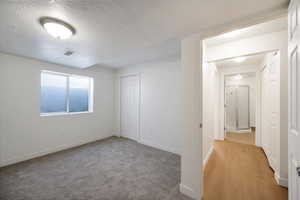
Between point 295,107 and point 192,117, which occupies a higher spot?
point 295,107

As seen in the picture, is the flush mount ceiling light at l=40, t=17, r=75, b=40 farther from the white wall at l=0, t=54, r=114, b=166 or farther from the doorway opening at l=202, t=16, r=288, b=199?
the doorway opening at l=202, t=16, r=288, b=199

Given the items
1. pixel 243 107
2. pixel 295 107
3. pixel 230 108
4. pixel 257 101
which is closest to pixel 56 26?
pixel 295 107

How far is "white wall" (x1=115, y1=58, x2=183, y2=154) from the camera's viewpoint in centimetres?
299

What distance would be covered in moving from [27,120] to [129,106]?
2.41 m

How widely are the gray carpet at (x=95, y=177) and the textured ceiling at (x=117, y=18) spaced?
2193 millimetres

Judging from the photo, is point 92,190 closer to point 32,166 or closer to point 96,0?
point 32,166

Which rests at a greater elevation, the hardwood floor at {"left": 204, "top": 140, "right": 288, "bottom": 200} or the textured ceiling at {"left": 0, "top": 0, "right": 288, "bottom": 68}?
the textured ceiling at {"left": 0, "top": 0, "right": 288, "bottom": 68}

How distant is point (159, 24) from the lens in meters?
1.55

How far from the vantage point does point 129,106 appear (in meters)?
4.02

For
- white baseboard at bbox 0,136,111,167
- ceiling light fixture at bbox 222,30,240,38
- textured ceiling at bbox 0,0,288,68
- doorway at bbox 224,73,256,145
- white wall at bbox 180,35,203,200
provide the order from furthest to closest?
doorway at bbox 224,73,256,145, white baseboard at bbox 0,136,111,167, ceiling light fixture at bbox 222,30,240,38, white wall at bbox 180,35,203,200, textured ceiling at bbox 0,0,288,68

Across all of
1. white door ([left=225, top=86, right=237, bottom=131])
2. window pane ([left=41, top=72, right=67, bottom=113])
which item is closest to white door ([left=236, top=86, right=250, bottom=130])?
white door ([left=225, top=86, right=237, bottom=131])

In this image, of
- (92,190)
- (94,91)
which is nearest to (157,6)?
(92,190)

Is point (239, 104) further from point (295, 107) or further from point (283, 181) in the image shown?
point (295, 107)

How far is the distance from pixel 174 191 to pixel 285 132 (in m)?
1.92
